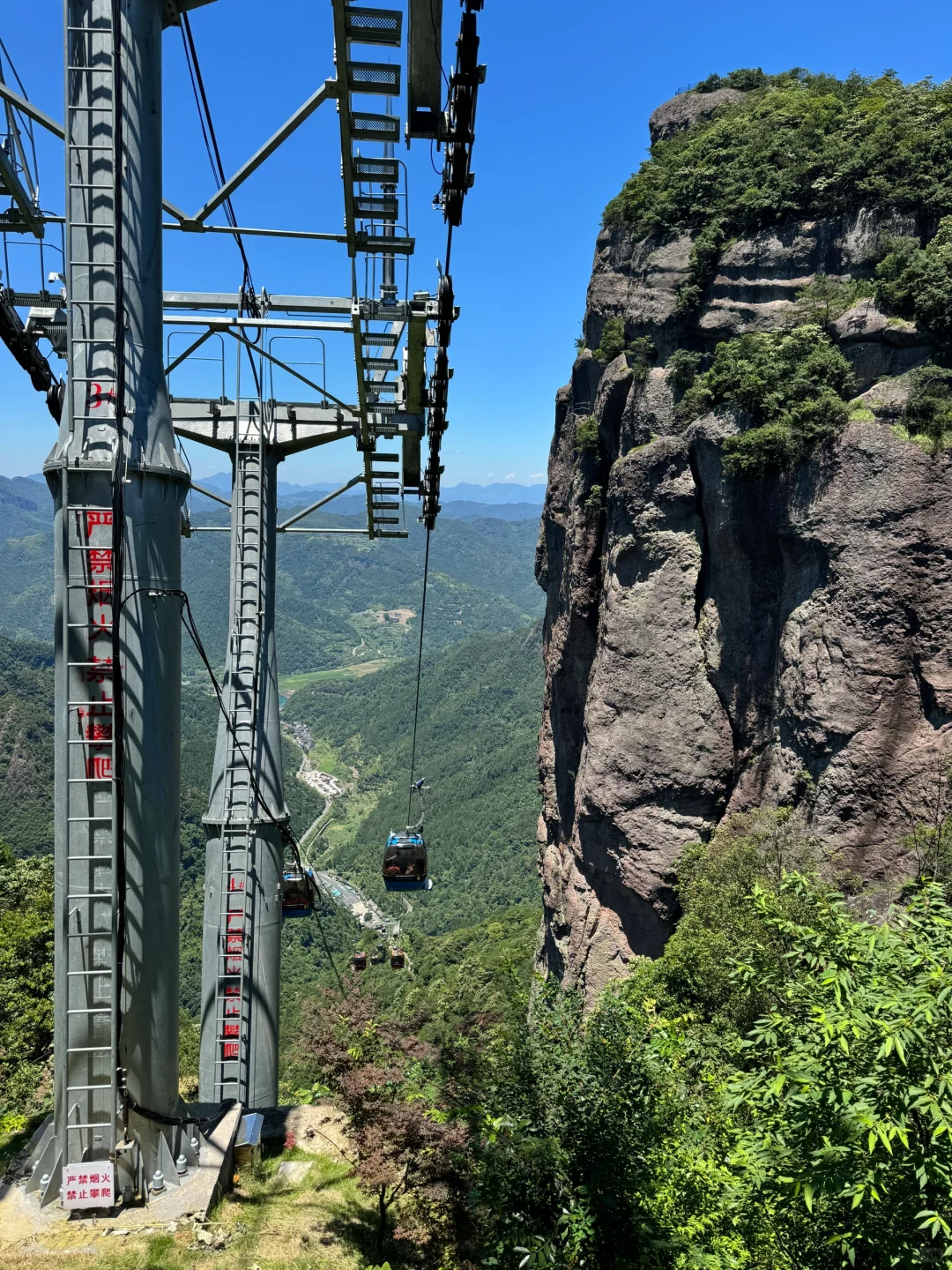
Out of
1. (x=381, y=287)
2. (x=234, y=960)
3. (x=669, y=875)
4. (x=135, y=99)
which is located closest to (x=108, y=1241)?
(x=234, y=960)

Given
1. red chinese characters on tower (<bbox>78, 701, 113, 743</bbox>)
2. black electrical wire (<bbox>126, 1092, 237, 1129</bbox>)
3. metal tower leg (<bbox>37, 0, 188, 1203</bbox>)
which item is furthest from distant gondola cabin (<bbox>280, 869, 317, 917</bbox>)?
red chinese characters on tower (<bbox>78, 701, 113, 743</bbox>)

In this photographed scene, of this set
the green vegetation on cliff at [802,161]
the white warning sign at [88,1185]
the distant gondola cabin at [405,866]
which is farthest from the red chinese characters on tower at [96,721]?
the green vegetation on cliff at [802,161]

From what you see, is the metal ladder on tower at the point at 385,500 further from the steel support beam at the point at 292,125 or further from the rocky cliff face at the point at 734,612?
the rocky cliff face at the point at 734,612

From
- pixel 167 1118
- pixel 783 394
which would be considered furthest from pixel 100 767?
pixel 783 394

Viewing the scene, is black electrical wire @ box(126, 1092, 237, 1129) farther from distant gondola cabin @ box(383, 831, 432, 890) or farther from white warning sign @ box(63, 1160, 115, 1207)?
distant gondola cabin @ box(383, 831, 432, 890)

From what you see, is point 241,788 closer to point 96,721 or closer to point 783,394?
point 96,721

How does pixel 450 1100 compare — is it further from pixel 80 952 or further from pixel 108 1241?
pixel 80 952

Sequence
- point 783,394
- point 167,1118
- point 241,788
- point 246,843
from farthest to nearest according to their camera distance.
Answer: point 783,394 < point 241,788 < point 246,843 < point 167,1118
